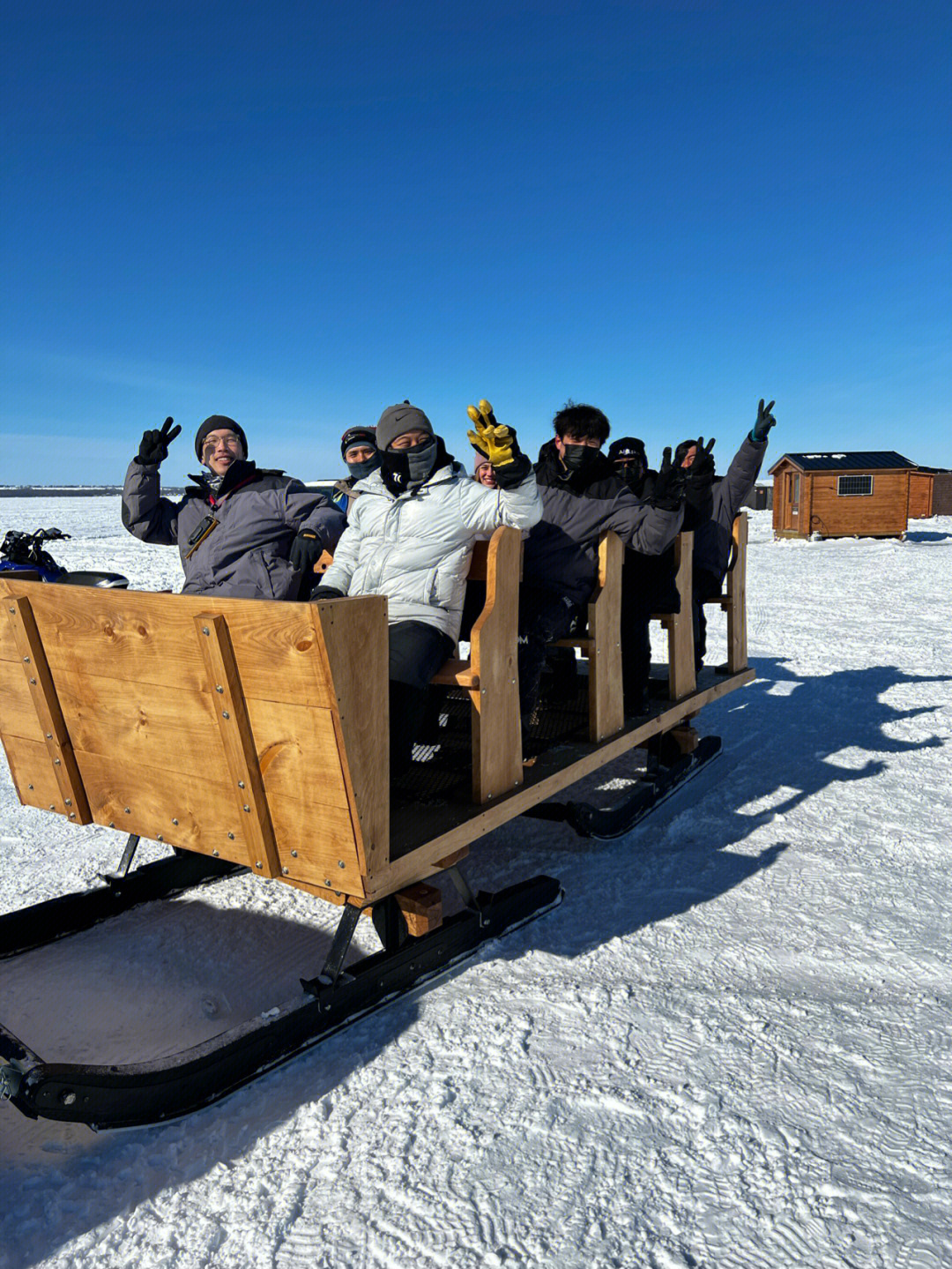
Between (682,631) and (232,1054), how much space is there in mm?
2989

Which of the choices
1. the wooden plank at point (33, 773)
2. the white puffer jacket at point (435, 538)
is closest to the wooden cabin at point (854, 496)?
the white puffer jacket at point (435, 538)

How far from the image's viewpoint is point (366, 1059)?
2559 millimetres

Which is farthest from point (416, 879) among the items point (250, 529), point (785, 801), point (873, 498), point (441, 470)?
point (873, 498)

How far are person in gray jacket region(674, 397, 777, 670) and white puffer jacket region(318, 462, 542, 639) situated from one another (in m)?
2.10

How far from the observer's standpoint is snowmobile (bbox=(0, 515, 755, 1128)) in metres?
2.32

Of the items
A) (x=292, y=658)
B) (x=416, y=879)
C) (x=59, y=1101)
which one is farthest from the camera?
(x=416, y=879)

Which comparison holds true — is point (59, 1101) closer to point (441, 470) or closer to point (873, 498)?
point (441, 470)

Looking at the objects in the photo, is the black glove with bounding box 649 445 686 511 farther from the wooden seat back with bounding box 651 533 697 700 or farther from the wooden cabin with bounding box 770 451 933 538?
the wooden cabin with bounding box 770 451 933 538

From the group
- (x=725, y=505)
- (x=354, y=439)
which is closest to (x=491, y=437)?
(x=354, y=439)

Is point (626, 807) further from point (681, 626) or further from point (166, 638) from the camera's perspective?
point (166, 638)

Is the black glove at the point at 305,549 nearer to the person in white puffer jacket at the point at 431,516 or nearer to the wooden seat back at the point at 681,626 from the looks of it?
the person in white puffer jacket at the point at 431,516

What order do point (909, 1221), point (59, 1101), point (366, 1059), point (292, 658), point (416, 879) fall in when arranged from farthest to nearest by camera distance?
point (416, 879)
point (366, 1059)
point (292, 658)
point (59, 1101)
point (909, 1221)

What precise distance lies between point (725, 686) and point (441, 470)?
2557 mm

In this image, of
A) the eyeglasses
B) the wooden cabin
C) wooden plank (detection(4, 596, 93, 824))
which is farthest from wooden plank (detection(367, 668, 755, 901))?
the wooden cabin
